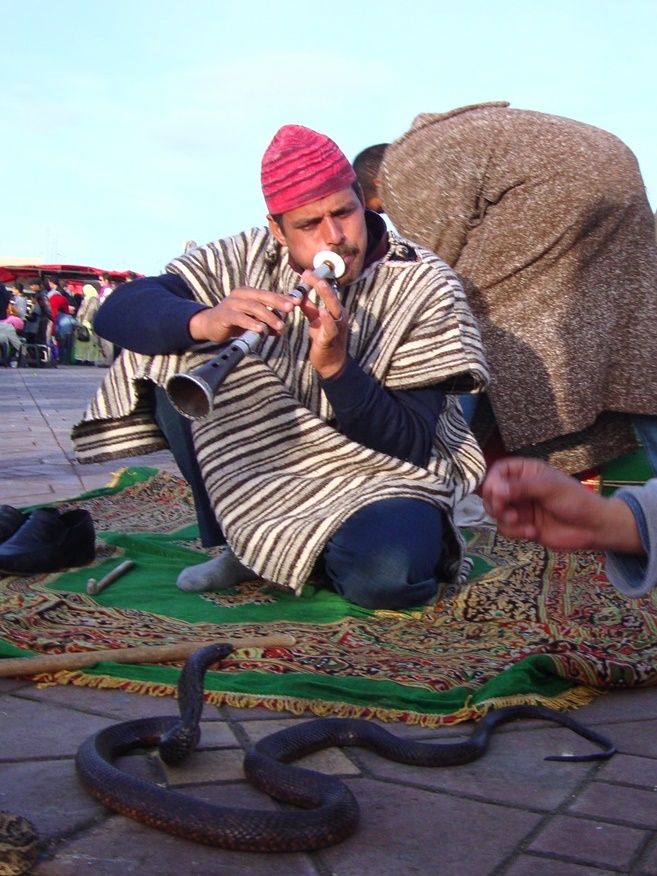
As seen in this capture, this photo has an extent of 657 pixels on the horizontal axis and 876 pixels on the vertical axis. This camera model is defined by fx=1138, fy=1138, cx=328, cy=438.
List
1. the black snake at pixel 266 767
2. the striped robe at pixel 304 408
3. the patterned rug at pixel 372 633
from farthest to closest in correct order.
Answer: the striped robe at pixel 304 408 < the patterned rug at pixel 372 633 < the black snake at pixel 266 767

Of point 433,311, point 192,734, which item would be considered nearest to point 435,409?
point 433,311

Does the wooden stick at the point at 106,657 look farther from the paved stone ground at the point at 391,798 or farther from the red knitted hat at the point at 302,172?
the red knitted hat at the point at 302,172

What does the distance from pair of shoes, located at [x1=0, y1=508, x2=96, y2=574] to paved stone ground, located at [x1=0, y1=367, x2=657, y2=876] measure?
101 cm

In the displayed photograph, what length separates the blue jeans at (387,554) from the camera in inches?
112

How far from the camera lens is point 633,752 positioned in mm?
1971

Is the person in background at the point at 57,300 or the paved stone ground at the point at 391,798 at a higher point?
the person in background at the point at 57,300

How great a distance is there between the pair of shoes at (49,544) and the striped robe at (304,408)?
1.08 ft

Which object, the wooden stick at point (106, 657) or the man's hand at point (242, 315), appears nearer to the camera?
the wooden stick at point (106, 657)

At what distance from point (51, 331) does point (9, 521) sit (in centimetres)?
1929

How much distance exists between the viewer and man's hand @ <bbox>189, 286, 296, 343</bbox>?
270cm

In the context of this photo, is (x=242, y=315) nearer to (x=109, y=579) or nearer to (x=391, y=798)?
(x=109, y=579)

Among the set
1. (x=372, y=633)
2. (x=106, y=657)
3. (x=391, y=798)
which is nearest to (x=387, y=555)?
(x=372, y=633)

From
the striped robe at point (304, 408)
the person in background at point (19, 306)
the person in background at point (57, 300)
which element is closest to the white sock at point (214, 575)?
the striped robe at point (304, 408)

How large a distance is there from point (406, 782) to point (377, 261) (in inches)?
69.6
